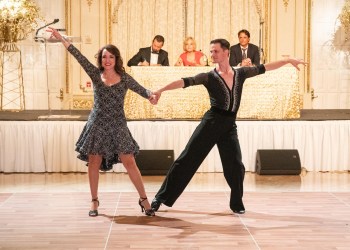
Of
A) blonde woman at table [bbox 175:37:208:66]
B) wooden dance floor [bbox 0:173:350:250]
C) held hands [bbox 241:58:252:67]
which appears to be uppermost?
blonde woman at table [bbox 175:37:208:66]

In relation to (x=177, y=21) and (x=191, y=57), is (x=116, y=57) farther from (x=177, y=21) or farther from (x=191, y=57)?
(x=177, y=21)

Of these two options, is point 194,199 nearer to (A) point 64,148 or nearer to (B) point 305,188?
(B) point 305,188

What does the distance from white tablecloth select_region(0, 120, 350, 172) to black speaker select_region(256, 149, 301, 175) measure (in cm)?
21

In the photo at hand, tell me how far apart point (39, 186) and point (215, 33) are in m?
5.58

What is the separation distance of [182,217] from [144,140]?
2.77 meters

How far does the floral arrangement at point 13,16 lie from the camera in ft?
33.2

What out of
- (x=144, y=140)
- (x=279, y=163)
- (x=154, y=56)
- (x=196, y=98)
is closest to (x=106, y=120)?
(x=144, y=140)

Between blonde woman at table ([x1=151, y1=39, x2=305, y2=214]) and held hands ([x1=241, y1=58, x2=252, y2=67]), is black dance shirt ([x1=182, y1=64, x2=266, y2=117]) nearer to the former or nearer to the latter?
blonde woman at table ([x1=151, y1=39, x2=305, y2=214])

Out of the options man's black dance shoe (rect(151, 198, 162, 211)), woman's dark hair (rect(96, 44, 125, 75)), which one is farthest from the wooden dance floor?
woman's dark hair (rect(96, 44, 125, 75))

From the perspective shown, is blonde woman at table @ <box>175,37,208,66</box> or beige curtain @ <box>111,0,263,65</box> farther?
beige curtain @ <box>111,0,263,65</box>

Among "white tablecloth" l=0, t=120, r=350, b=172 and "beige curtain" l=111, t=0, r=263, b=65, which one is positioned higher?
"beige curtain" l=111, t=0, r=263, b=65

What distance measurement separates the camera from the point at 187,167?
5.71m

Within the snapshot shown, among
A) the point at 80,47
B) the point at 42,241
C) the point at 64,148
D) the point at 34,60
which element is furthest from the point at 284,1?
the point at 42,241

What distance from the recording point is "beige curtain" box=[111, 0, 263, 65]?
11.9m
